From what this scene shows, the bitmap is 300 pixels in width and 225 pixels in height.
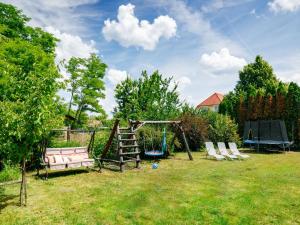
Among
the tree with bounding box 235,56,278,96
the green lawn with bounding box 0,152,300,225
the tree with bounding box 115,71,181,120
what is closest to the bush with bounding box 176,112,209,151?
the tree with bounding box 115,71,181,120

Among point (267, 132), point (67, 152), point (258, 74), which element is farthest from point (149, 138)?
point (258, 74)

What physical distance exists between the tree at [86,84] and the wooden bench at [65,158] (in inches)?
813

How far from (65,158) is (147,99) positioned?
41.3 ft

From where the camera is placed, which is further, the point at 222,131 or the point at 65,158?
the point at 222,131

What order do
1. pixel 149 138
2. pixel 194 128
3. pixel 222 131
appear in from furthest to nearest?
1. pixel 222 131
2. pixel 194 128
3. pixel 149 138

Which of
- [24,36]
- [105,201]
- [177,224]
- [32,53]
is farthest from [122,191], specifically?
[24,36]

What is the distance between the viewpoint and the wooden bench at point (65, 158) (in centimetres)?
993

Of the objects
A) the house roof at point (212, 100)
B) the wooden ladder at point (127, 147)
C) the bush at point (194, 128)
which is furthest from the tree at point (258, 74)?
the wooden ladder at point (127, 147)

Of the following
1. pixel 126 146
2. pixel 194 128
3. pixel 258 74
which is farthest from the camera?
pixel 258 74

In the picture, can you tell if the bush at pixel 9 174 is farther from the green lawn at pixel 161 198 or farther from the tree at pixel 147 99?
the tree at pixel 147 99

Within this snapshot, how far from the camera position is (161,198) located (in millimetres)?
7438

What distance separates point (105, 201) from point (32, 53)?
46.3ft

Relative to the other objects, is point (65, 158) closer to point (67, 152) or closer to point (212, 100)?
point (67, 152)

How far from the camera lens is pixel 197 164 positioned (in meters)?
13.4
